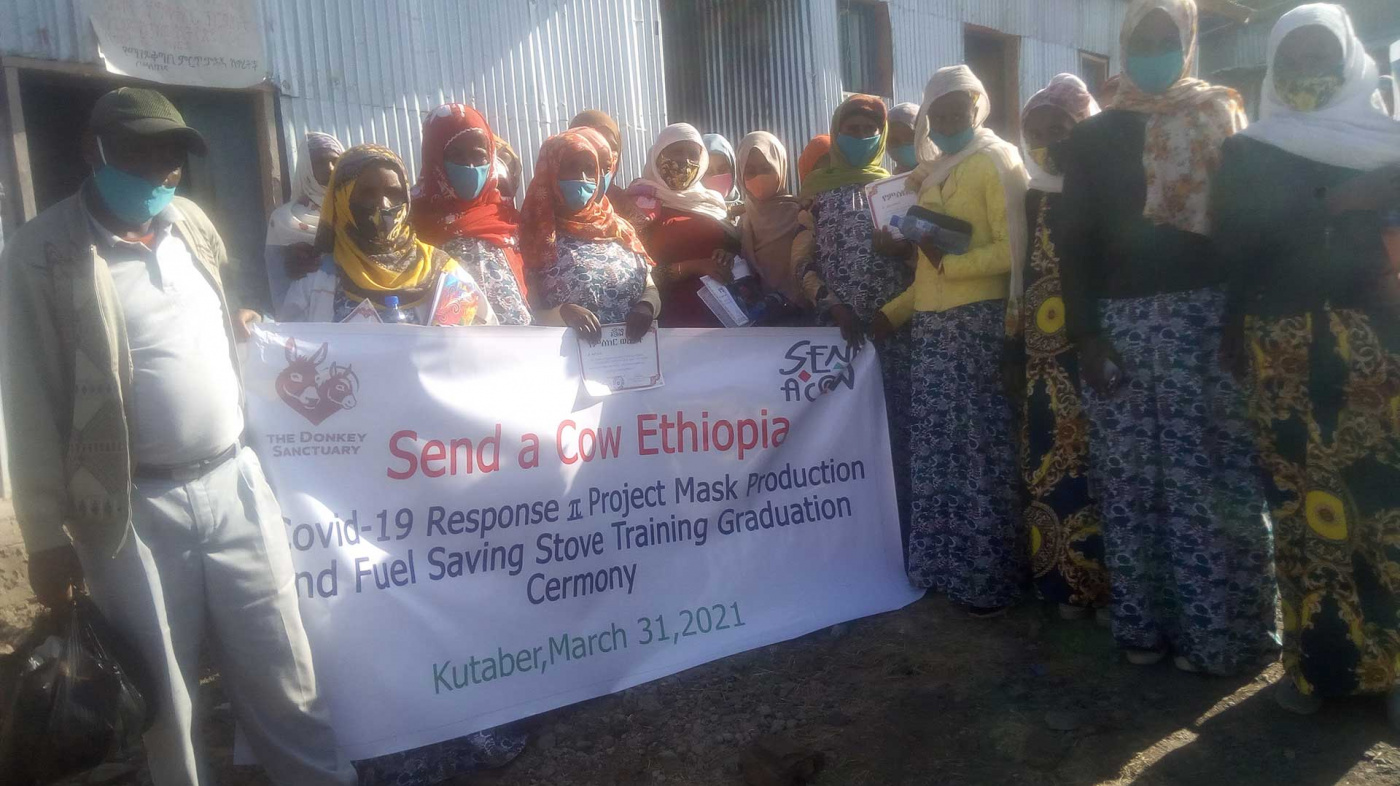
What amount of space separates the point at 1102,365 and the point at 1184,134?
749 mm

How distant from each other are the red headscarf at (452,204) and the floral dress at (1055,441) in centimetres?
187

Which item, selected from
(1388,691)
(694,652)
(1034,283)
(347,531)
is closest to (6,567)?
(347,531)

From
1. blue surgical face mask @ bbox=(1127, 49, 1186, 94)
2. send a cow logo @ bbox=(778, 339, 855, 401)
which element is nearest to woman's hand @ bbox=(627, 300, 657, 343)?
send a cow logo @ bbox=(778, 339, 855, 401)

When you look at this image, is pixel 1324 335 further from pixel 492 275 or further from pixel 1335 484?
pixel 492 275

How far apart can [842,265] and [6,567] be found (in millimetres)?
3840

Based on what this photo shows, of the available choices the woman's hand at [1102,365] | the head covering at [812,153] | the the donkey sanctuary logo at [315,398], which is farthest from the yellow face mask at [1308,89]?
the the donkey sanctuary logo at [315,398]

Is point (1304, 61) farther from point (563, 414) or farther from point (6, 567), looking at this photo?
point (6, 567)

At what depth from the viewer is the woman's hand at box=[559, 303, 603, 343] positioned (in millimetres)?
3186

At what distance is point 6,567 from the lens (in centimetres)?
402

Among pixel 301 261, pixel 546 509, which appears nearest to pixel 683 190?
pixel 301 261

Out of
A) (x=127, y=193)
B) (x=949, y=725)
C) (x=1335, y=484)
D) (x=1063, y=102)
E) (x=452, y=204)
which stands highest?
(x=1063, y=102)

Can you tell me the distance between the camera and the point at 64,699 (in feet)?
6.73

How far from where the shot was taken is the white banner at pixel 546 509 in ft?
8.91

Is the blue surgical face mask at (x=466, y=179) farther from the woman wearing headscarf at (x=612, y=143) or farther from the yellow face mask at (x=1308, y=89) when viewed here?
the yellow face mask at (x=1308, y=89)
